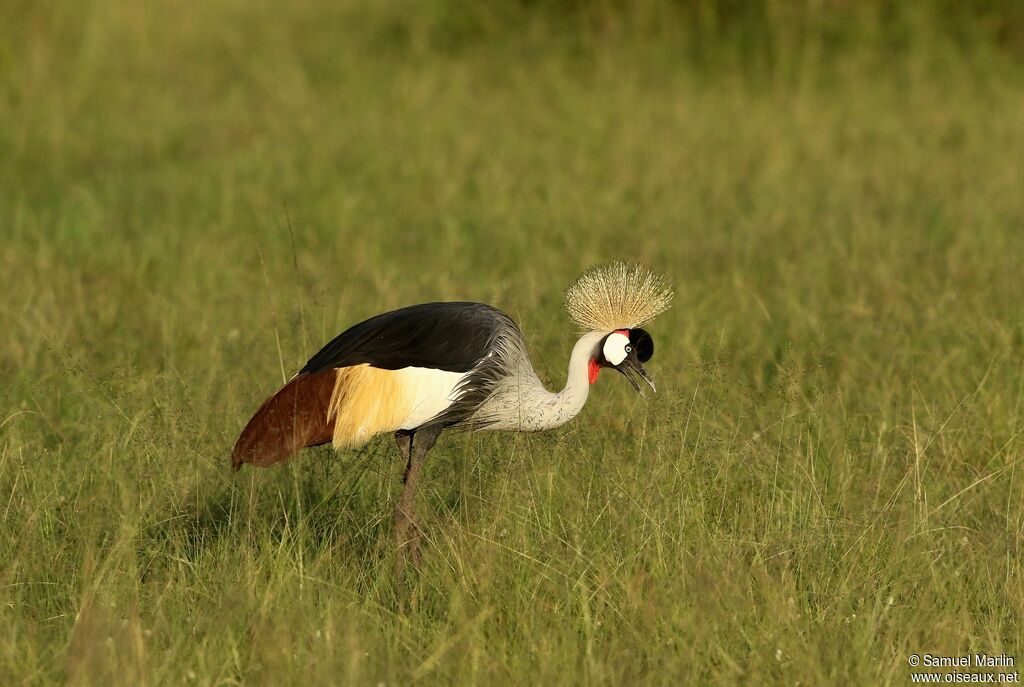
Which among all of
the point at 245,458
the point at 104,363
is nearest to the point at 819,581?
the point at 245,458

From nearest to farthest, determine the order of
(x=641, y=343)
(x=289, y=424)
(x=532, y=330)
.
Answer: (x=289, y=424) → (x=641, y=343) → (x=532, y=330)

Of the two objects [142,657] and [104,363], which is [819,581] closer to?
[142,657]

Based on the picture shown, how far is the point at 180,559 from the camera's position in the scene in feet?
11.0

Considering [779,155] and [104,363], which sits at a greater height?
[779,155]

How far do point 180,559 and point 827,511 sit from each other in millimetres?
1585

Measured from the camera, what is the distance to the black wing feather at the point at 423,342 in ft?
11.6

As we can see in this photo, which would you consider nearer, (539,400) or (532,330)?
(539,400)

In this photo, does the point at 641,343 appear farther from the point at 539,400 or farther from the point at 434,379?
the point at 434,379

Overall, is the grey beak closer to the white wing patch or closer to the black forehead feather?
the black forehead feather

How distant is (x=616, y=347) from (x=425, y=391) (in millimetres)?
476

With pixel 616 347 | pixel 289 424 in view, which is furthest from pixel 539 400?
pixel 289 424

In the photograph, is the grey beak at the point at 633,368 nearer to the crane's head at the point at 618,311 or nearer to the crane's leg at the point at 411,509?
the crane's head at the point at 618,311

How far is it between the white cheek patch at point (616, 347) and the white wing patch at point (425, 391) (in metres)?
0.37

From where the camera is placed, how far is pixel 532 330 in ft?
16.3
